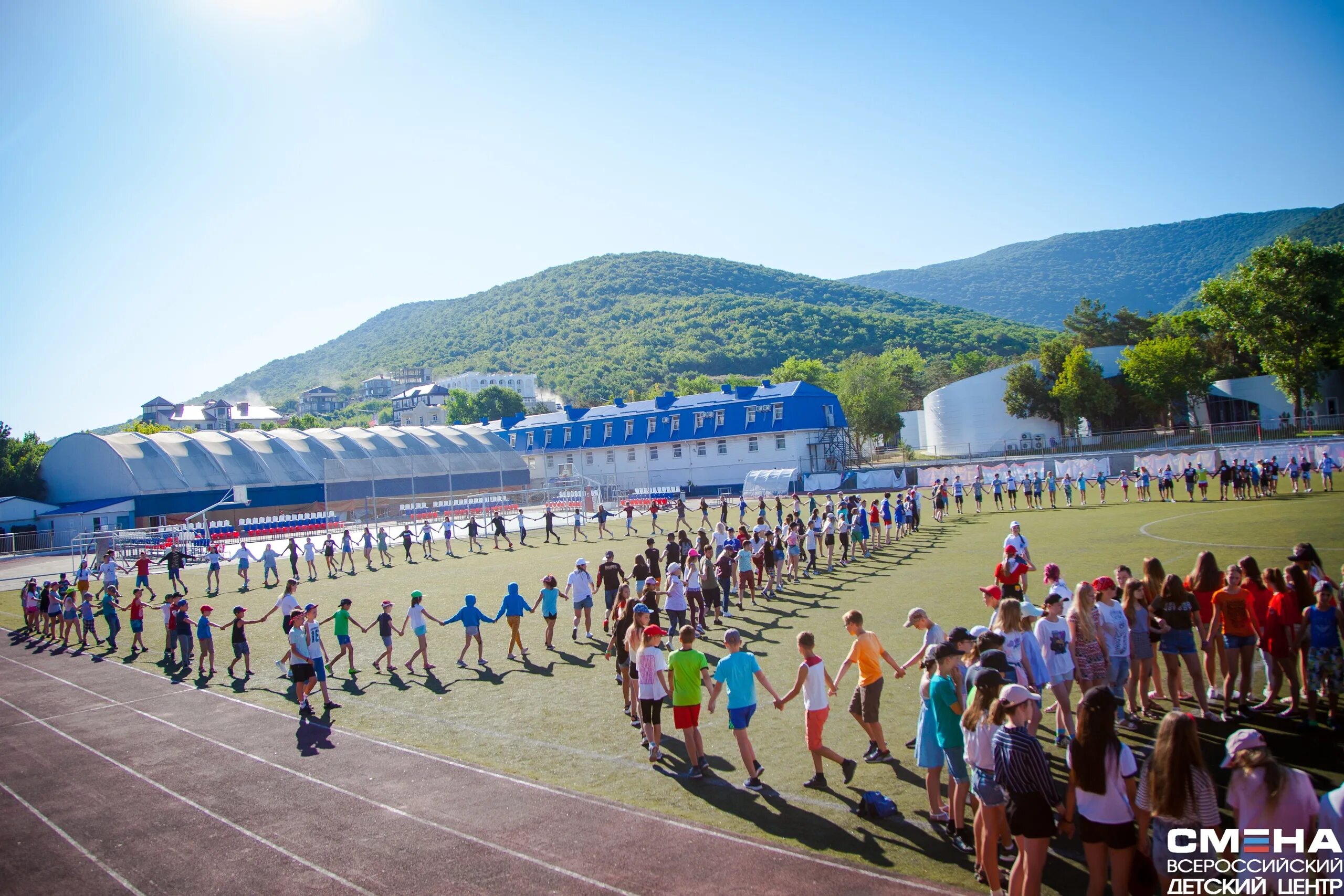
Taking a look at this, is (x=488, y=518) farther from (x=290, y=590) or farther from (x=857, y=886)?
(x=857, y=886)

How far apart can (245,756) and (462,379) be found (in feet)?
572

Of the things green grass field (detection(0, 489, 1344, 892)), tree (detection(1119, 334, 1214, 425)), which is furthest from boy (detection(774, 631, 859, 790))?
tree (detection(1119, 334, 1214, 425))

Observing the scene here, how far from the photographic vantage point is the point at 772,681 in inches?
468

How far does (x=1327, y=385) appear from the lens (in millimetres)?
56281

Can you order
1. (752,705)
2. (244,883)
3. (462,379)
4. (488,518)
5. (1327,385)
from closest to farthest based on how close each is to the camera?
(244,883)
(752,705)
(488,518)
(1327,385)
(462,379)

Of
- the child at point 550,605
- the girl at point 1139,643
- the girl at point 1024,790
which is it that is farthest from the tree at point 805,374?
the girl at point 1024,790

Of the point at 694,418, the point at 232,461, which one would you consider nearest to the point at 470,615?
the point at 232,461

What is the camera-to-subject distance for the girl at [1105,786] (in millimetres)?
4926

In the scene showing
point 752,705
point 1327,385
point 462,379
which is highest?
point 462,379

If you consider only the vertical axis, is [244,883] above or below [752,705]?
below

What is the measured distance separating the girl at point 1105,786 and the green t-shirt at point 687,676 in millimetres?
4395

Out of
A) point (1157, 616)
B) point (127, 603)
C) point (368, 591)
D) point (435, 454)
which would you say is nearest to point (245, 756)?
point (1157, 616)

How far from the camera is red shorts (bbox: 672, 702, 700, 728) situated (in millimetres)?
8789

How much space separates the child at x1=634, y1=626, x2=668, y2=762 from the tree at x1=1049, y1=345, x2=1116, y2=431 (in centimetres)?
6206
